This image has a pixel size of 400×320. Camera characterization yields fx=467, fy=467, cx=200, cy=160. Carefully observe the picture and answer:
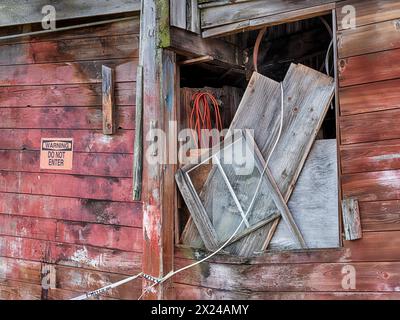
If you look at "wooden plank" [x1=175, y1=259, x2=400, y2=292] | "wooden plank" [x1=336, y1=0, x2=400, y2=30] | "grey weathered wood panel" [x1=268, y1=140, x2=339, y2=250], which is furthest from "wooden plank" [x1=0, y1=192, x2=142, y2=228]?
"wooden plank" [x1=336, y1=0, x2=400, y2=30]

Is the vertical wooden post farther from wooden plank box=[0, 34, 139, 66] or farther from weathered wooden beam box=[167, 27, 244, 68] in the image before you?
wooden plank box=[0, 34, 139, 66]

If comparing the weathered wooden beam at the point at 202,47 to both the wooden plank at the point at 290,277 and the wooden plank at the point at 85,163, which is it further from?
the wooden plank at the point at 290,277

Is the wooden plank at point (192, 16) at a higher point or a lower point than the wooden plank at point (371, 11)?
higher

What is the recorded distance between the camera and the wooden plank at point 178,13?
3.96 metres

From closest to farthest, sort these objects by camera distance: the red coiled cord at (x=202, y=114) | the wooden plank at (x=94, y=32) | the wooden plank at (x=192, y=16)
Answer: the wooden plank at (x=192, y=16)
the wooden plank at (x=94, y=32)
the red coiled cord at (x=202, y=114)

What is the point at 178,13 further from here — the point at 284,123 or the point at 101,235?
the point at 101,235

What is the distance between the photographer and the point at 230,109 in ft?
16.6

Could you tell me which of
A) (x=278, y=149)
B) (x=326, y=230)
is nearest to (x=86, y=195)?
(x=278, y=149)

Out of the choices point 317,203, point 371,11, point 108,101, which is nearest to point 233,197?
point 317,203

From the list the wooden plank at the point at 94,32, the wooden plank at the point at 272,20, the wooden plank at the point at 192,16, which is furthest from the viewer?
the wooden plank at the point at 94,32

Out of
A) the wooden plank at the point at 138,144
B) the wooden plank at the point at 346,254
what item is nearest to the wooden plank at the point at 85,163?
the wooden plank at the point at 138,144

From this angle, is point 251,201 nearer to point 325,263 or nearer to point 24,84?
point 325,263

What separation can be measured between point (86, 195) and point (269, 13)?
7.70 feet

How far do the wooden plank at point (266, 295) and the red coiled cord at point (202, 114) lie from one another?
135 centimetres
